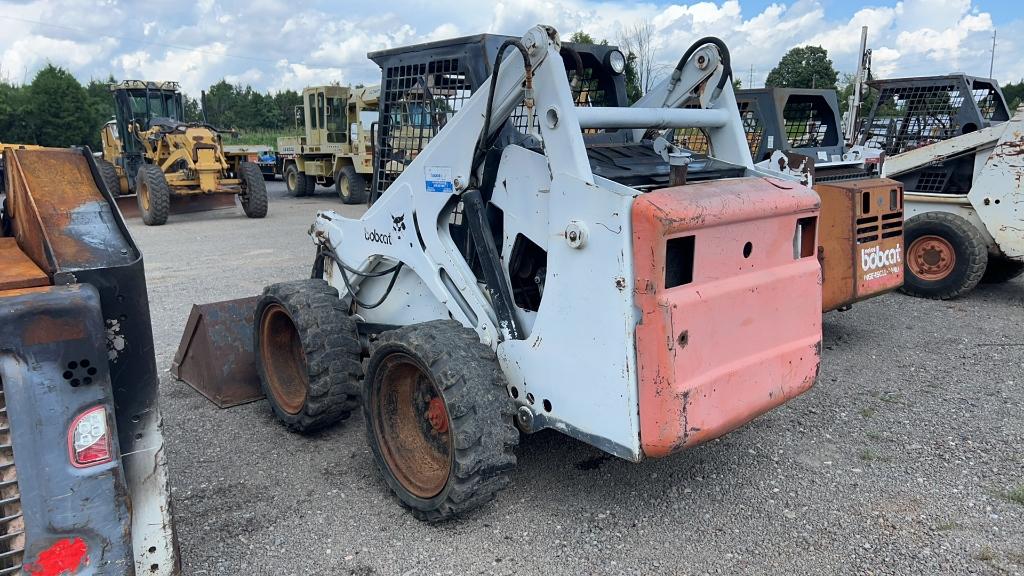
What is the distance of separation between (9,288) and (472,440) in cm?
168

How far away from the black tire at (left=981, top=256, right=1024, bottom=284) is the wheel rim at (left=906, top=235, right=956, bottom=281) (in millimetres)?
831

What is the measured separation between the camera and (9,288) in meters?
2.23

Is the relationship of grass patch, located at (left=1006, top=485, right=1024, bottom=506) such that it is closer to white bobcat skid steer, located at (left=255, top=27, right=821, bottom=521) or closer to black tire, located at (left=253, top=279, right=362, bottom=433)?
white bobcat skid steer, located at (left=255, top=27, right=821, bottom=521)

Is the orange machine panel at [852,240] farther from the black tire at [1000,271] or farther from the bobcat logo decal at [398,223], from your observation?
the bobcat logo decal at [398,223]

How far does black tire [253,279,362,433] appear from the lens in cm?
400

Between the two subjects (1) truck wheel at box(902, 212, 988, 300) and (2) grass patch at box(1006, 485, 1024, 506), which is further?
(1) truck wheel at box(902, 212, 988, 300)

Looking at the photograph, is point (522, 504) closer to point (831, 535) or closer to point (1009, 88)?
point (831, 535)

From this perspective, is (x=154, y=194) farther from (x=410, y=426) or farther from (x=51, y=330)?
(x=51, y=330)

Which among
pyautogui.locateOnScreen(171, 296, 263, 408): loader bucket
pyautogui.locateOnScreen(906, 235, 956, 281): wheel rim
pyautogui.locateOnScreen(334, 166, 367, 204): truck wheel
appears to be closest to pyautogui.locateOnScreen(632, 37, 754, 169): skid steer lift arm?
pyautogui.locateOnScreen(171, 296, 263, 408): loader bucket

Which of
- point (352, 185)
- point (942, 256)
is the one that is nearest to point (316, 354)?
point (942, 256)

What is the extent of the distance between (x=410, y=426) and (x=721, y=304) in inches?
63.3

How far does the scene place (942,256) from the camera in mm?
7441

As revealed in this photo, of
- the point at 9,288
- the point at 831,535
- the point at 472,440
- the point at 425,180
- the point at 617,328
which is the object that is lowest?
the point at 831,535

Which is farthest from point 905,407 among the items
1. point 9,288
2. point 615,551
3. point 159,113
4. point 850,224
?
point 159,113
